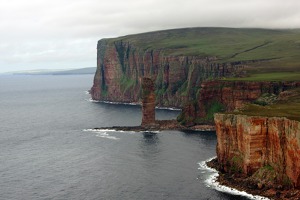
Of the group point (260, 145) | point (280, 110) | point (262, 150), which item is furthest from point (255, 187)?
point (280, 110)

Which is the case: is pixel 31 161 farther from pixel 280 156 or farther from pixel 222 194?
pixel 280 156

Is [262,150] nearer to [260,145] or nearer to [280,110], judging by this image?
[260,145]

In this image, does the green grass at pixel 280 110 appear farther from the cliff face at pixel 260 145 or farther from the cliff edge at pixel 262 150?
the cliff face at pixel 260 145

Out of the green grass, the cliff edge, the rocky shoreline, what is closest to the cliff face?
the cliff edge

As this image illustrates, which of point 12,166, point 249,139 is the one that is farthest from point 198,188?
point 12,166

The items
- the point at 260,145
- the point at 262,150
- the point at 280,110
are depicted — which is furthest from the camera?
the point at 280,110

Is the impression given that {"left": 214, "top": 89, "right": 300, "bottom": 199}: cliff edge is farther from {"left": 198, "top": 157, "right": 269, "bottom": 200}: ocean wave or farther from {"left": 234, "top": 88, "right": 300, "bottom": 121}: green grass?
{"left": 198, "top": 157, "right": 269, "bottom": 200}: ocean wave
